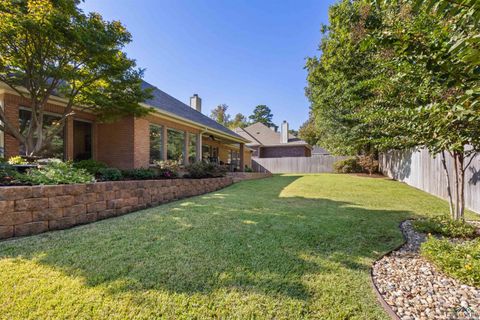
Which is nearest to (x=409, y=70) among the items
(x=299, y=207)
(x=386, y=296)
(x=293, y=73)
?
(x=386, y=296)

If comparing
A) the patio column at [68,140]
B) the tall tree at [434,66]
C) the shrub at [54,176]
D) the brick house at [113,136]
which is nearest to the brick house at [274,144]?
the brick house at [113,136]

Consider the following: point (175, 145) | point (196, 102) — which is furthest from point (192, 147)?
point (196, 102)

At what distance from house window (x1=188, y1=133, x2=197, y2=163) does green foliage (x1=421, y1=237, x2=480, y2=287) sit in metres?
11.1

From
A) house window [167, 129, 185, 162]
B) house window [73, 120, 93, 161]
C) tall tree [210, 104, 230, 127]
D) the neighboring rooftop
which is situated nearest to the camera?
house window [73, 120, 93, 161]

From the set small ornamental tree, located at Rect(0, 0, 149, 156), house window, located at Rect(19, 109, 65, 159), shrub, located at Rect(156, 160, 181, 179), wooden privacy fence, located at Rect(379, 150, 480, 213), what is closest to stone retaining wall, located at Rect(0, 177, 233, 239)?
shrub, located at Rect(156, 160, 181, 179)

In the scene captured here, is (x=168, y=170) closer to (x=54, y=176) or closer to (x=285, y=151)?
(x=54, y=176)

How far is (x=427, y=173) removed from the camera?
27.7 feet

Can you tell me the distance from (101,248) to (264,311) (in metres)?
2.43

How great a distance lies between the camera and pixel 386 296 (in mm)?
2293

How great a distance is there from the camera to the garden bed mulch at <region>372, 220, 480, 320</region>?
2066 millimetres

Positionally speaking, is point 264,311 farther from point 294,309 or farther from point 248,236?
point 248,236

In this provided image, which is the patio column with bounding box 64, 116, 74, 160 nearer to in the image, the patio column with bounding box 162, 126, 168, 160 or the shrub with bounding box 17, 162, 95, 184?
the patio column with bounding box 162, 126, 168, 160

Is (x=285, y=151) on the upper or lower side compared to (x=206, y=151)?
upper

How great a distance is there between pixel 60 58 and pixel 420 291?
27.1ft
